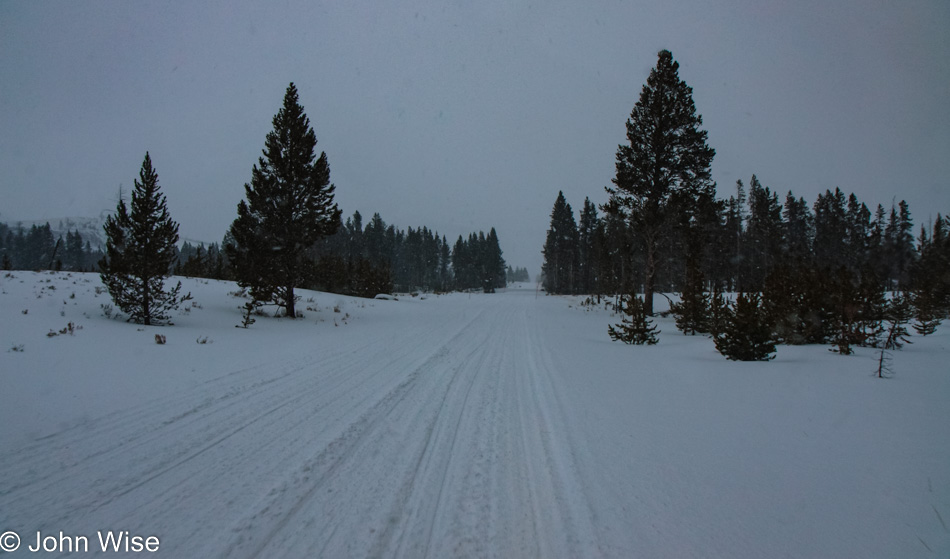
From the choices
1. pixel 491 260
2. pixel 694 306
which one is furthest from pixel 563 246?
pixel 694 306

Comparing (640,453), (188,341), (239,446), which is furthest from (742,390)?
(188,341)

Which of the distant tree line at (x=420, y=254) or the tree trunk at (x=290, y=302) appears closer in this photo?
the tree trunk at (x=290, y=302)

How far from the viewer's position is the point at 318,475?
3113 millimetres

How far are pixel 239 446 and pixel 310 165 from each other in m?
14.0

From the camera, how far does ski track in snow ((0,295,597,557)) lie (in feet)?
7.74

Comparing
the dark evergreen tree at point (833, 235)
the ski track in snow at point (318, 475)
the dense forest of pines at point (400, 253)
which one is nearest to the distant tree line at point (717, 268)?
the dark evergreen tree at point (833, 235)

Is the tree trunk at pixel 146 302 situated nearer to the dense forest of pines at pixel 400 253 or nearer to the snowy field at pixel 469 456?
the snowy field at pixel 469 456

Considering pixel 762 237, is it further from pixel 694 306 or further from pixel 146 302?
pixel 146 302

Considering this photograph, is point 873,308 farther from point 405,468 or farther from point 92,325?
point 92,325

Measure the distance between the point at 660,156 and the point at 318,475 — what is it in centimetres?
2047

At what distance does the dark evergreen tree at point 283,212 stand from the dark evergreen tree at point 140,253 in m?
3.05

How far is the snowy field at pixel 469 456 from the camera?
232 cm

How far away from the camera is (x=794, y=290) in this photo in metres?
10.5

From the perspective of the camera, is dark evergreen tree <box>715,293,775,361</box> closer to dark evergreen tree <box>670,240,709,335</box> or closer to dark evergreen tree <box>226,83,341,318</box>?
dark evergreen tree <box>670,240,709,335</box>
